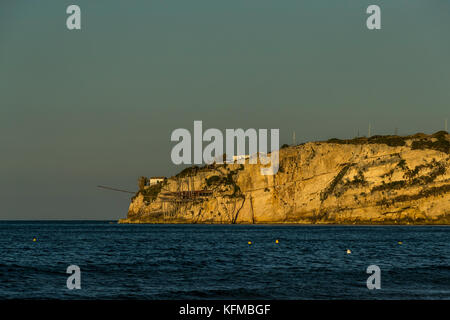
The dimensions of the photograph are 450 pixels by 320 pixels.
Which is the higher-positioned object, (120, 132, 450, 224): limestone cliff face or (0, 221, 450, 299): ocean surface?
(120, 132, 450, 224): limestone cliff face

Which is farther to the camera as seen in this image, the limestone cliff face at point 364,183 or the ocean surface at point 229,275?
the limestone cliff face at point 364,183

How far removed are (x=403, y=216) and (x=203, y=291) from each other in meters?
152

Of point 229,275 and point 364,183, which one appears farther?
point 364,183

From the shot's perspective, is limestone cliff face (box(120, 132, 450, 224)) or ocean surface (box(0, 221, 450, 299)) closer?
ocean surface (box(0, 221, 450, 299))

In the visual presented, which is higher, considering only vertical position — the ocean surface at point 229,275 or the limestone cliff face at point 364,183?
the limestone cliff face at point 364,183

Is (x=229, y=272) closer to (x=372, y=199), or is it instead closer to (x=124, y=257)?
(x=124, y=257)

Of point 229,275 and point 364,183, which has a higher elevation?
point 364,183
